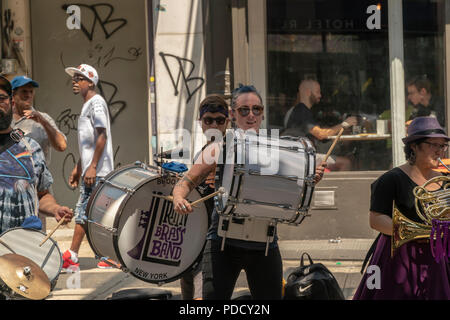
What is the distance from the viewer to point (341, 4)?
32.0ft

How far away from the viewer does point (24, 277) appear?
431cm

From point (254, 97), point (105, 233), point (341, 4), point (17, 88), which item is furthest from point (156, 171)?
point (341, 4)

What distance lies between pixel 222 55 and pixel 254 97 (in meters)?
5.09

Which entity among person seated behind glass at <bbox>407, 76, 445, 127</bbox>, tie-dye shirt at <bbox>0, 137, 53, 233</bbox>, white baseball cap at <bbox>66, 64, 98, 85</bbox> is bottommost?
tie-dye shirt at <bbox>0, 137, 53, 233</bbox>

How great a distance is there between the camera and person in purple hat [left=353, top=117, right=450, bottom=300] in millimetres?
5023

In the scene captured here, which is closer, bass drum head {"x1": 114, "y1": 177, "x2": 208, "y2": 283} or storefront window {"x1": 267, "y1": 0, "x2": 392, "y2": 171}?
bass drum head {"x1": 114, "y1": 177, "x2": 208, "y2": 283}

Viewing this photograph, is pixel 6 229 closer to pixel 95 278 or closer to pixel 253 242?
pixel 253 242

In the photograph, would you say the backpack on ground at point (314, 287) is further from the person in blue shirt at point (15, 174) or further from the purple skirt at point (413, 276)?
the person in blue shirt at point (15, 174)

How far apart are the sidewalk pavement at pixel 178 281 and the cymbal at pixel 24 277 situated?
2.56 m

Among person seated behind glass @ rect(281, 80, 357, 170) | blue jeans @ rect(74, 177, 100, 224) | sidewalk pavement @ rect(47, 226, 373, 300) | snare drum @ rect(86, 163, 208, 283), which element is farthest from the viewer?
person seated behind glass @ rect(281, 80, 357, 170)

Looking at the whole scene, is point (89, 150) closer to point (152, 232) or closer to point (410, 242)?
point (152, 232)

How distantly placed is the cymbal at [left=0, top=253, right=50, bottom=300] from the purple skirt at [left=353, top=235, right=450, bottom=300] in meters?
1.93

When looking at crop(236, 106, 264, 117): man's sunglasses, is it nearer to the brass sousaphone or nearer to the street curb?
the brass sousaphone

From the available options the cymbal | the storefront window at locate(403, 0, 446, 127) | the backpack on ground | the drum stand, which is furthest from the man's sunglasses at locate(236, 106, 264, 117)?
the storefront window at locate(403, 0, 446, 127)
